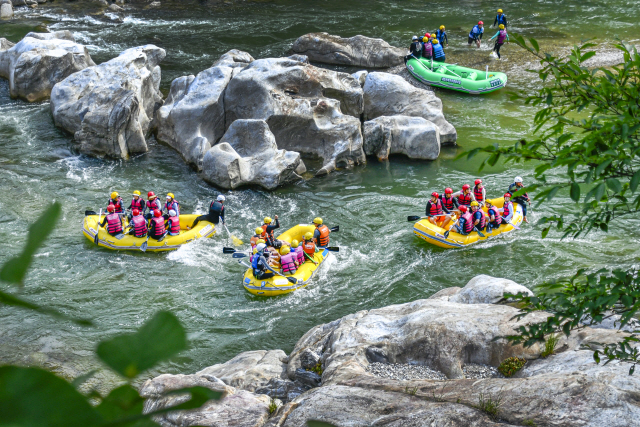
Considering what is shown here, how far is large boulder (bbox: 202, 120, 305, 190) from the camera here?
661 inches

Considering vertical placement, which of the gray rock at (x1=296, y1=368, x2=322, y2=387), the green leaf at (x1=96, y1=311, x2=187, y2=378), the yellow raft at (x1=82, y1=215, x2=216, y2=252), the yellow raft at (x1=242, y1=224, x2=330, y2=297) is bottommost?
the yellow raft at (x1=242, y1=224, x2=330, y2=297)

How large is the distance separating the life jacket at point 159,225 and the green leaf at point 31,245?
1427cm

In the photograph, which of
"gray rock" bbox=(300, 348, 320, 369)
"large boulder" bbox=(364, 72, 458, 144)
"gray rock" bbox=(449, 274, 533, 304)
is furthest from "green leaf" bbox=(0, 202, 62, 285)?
"large boulder" bbox=(364, 72, 458, 144)

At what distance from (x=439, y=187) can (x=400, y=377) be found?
1028 centimetres

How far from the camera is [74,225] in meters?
15.5

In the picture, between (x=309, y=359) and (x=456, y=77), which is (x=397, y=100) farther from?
(x=309, y=359)

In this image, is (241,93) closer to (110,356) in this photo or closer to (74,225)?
(74,225)

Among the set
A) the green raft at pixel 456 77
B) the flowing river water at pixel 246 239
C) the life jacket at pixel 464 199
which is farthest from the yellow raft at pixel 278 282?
the green raft at pixel 456 77

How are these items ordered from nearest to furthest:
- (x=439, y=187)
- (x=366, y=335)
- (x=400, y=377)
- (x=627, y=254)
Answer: (x=400, y=377)
(x=366, y=335)
(x=627, y=254)
(x=439, y=187)

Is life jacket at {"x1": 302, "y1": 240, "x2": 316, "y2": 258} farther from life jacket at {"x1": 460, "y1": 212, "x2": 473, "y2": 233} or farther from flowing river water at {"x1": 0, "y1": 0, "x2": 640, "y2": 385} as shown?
life jacket at {"x1": 460, "y1": 212, "x2": 473, "y2": 233}

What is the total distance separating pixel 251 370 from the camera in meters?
9.34

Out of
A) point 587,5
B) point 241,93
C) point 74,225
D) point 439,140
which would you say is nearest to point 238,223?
point 74,225

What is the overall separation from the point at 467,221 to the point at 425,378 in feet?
24.3

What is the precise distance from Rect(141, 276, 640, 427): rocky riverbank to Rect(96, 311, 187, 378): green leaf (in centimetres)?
407
